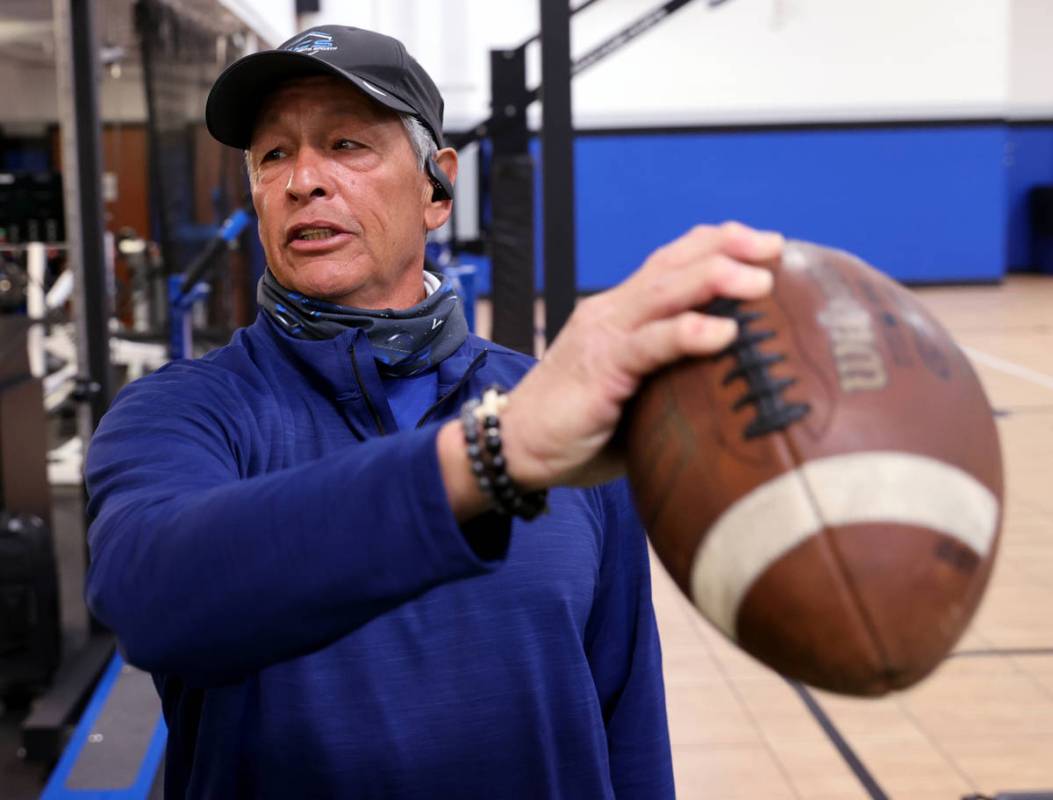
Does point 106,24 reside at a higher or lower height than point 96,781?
higher

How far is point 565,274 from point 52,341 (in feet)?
18.0

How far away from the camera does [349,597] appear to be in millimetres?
716

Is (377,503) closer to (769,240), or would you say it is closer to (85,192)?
(769,240)

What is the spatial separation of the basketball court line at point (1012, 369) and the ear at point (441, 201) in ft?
22.8

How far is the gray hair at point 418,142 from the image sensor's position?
1222 millimetres

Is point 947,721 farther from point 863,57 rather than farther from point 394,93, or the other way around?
point 863,57

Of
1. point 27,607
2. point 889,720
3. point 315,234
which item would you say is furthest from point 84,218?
point 889,720

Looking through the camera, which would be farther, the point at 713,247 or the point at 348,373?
the point at 348,373

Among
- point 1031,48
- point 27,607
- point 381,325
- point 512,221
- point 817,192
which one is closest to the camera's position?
point 381,325

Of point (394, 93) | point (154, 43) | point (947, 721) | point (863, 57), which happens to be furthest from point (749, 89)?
point (394, 93)

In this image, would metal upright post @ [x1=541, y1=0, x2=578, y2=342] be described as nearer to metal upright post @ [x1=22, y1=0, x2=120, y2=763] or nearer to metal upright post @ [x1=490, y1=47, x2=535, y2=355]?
metal upright post @ [x1=22, y1=0, x2=120, y2=763]

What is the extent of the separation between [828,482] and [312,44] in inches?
26.4

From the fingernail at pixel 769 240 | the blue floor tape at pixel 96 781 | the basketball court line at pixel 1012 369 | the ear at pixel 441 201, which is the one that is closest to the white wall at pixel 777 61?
the basketball court line at pixel 1012 369

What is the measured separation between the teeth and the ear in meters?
0.16
